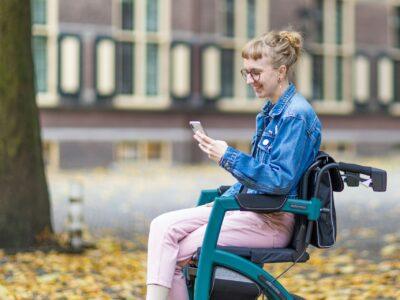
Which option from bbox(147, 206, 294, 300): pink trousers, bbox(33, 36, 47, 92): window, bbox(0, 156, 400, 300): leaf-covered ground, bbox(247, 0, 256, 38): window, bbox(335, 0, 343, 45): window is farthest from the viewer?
bbox(335, 0, 343, 45): window

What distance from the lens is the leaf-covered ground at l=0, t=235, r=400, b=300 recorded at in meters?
5.39

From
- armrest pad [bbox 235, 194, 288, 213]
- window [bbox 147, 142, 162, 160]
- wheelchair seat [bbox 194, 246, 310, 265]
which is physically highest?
armrest pad [bbox 235, 194, 288, 213]

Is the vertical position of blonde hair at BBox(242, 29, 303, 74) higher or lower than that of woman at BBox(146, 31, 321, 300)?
higher

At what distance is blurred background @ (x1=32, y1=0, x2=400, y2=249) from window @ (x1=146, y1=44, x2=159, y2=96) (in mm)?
22

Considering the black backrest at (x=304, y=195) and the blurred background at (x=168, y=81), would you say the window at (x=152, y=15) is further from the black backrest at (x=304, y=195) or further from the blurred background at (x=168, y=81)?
the black backrest at (x=304, y=195)

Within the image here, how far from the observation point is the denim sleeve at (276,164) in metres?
3.33

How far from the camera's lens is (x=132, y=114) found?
18.4 meters

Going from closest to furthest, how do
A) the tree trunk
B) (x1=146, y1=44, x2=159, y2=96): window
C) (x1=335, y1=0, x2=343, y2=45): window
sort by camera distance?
the tree trunk
(x1=146, y1=44, x2=159, y2=96): window
(x1=335, y1=0, x2=343, y2=45): window

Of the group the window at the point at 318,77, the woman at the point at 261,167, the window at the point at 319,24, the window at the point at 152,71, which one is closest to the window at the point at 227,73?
the window at the point at 152,71

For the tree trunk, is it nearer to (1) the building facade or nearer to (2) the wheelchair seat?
(2) the wheelchair seat

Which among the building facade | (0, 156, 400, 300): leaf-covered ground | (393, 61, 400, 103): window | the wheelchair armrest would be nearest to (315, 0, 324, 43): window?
A: the building facade

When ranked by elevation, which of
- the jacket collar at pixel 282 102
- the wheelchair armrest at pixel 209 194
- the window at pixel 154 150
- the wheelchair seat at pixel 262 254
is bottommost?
the window at pixel 154 150

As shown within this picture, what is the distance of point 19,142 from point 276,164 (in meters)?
3.99

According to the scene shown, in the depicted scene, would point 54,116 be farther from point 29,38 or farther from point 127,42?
point 29,38
